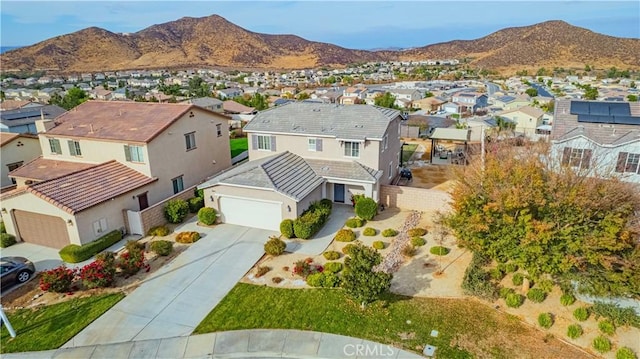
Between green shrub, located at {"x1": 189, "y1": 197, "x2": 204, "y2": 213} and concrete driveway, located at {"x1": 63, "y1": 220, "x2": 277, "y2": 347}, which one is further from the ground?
green shrub, located at {"x1": 189, "y1": 197, "x2": 204, "y2": 213}

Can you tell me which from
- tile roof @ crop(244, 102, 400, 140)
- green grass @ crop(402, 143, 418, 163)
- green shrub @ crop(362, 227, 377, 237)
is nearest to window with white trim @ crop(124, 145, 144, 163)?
tile roof @ crop(244, 102, 400, 140)

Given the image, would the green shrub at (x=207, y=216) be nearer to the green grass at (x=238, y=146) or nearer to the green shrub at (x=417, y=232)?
the green shrub at (x=417, y=232)

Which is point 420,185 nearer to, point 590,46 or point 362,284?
point 362,284

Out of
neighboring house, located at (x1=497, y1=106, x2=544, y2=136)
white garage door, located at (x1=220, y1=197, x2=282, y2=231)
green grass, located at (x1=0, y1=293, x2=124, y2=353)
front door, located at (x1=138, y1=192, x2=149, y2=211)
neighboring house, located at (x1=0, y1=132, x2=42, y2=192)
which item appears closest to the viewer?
green grass, located at (x1=0, y1=293, x2=124, y2=353)

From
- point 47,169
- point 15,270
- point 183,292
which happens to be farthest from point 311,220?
point 47,169

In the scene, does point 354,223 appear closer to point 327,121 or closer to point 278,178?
point 278,178

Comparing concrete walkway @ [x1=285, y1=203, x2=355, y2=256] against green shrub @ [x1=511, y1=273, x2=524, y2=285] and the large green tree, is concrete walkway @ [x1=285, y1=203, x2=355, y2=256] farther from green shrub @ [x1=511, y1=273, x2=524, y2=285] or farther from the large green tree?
green shrub @ [x1=511, y1=273, x2=524, y2=285]
